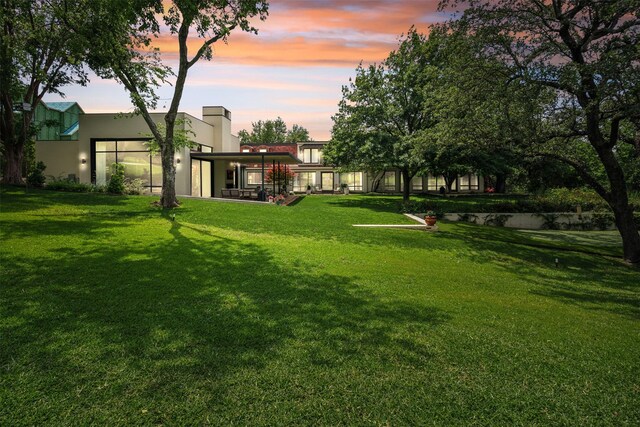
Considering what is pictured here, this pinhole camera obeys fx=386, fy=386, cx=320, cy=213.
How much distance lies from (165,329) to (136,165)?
22.6 meters

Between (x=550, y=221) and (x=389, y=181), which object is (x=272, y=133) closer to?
(x=389, y=181)

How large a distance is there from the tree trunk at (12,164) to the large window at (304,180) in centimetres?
2805

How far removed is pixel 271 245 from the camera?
34.2 feet

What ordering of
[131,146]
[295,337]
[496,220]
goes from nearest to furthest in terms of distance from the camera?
1. [295,337]
2. [496,220]
3. [131,146]

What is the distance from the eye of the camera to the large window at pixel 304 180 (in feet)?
149

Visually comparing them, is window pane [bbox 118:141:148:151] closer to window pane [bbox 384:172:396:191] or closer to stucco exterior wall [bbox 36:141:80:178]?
stucco exterior wall [bbox 36:141:80:178]

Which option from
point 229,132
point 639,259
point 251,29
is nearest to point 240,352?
point 639,259

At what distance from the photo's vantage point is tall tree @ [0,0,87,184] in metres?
17.6

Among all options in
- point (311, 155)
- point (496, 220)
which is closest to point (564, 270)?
point (496, 220)

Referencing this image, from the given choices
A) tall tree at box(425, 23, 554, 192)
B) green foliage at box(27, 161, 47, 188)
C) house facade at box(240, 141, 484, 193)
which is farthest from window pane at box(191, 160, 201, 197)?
house facade at box(240, 141, 484, 193)

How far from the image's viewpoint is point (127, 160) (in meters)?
24.3

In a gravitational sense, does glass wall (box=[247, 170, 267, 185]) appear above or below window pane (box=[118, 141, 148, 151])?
below

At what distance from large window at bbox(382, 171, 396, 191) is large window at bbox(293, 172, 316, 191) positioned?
837cm

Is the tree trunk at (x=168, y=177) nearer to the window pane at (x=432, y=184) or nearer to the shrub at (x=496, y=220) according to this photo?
the shrub at (x=496, y=220)
